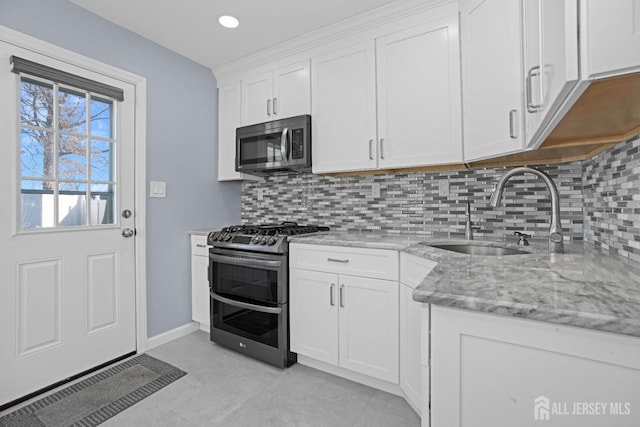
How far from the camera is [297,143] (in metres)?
2.39

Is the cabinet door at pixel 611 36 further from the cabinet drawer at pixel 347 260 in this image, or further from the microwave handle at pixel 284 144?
the microwave handle at pixel 284 144

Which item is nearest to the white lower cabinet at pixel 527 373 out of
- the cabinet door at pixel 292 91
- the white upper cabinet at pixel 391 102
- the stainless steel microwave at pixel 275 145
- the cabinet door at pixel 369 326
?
the cabinet door at pixel 369 326

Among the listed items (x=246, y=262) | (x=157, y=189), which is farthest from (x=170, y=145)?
(x=246, y=262)

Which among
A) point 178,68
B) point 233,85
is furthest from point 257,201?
point 178,68

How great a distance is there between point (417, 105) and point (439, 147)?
1.04ft

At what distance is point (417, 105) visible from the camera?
6.47 ft

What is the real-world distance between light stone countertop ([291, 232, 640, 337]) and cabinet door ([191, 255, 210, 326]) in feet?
6.88

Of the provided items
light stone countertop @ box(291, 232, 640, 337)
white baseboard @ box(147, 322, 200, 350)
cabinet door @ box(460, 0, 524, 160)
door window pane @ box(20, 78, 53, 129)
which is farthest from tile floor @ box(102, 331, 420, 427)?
door window pane @ box(20, 78, 53, 129)

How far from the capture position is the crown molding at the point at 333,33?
1944 mm

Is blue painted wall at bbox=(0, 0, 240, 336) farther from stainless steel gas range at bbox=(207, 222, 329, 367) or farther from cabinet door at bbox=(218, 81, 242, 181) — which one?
stainless steel gas range at bbox=(207, 222, 329, 367)

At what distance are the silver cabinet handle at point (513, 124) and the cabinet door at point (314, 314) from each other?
1216mm

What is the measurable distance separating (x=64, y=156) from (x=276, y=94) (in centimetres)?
154

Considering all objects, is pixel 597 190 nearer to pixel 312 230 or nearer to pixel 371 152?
pixel 371 152

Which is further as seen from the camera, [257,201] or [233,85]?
[257,201]
